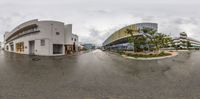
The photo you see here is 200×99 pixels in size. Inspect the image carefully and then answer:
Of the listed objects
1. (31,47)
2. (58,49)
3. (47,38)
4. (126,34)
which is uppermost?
(126,34)

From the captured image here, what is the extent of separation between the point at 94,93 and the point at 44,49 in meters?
32.2

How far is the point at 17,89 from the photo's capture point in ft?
22.8

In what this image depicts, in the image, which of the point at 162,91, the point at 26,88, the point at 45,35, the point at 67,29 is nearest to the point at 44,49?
the point at 45,35

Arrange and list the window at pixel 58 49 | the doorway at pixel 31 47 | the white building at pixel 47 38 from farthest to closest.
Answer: the doorway at pixel 31 47
the window at pixel 58 49
the white building at pixel 47 38

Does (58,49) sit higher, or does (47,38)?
(47,38)

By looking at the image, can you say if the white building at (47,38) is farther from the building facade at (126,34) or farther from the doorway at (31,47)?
the building facade at (126,34)

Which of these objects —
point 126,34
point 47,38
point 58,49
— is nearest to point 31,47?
point 58,49

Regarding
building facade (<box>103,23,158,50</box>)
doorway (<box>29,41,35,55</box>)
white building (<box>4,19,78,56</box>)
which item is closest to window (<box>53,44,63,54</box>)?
white building (<box>4,19,78,56</box>)

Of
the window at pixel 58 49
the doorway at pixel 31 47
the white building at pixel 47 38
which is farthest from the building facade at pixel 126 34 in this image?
the doorway at pixel 31 47

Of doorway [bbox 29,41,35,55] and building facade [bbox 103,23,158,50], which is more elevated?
building facade [bbox 103,23,158,50]

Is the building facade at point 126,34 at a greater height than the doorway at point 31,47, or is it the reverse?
the building facade at point 126,34

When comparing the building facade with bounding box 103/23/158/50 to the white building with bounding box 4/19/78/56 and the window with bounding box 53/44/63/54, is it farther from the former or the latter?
the window with bounding box 53/44/63/54

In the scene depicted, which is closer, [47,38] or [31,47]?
[47,38]

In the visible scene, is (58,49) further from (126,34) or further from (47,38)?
(126,34)
